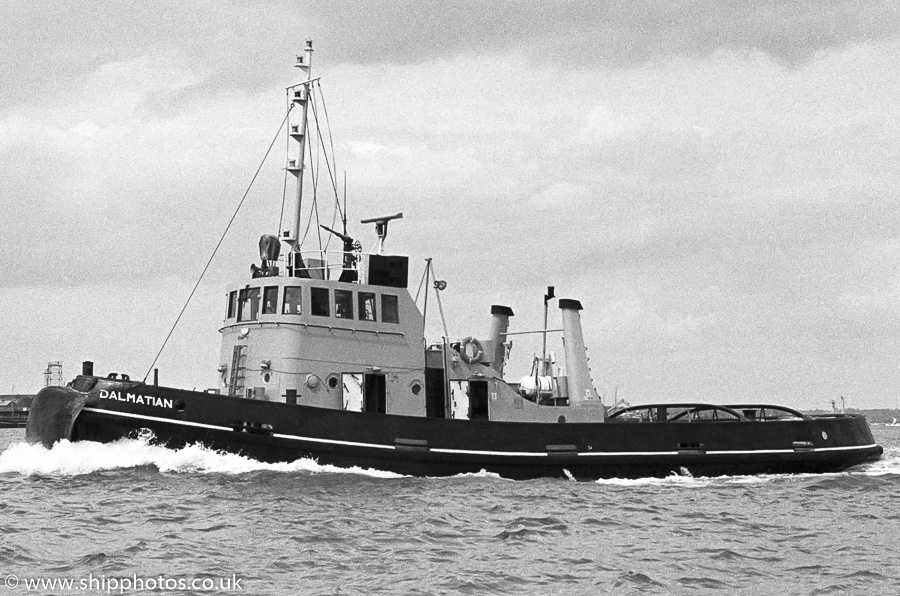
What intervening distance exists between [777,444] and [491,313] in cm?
770

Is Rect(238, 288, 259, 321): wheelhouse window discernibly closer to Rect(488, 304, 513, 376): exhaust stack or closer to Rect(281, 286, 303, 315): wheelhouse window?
Rect(281, 286, 303, 315): wheelhouse window

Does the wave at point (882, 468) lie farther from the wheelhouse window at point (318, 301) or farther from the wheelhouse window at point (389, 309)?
the wheelhouse window at point (318, 301)

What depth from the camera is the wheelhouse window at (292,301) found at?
72.6ft

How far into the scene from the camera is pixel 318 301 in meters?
22.4

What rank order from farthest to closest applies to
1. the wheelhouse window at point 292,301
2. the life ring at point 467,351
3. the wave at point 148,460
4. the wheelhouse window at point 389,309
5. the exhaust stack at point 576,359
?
the exhaust stack at point 576,359 → the life ring at point 467,351 → the wheelhouse window at point 389,309 → the wheelhouse window at point 292,301 → the wave at point 148,460

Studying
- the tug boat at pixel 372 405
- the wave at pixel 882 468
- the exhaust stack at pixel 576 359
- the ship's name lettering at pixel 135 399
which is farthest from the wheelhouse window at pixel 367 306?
the wave at pixel 882 468

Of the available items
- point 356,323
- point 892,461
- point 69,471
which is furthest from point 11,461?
point 892,461

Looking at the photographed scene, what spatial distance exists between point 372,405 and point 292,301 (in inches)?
112

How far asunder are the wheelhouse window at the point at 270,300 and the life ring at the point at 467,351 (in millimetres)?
4418

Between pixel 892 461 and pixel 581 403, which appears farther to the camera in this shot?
pixel 892 461

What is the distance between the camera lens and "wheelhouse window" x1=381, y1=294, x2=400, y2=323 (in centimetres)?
2322

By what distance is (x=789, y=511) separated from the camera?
724 inches

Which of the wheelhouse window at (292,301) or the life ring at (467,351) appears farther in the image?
the life ring at (467,351)

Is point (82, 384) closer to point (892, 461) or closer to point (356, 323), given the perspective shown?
point (356, 323)
